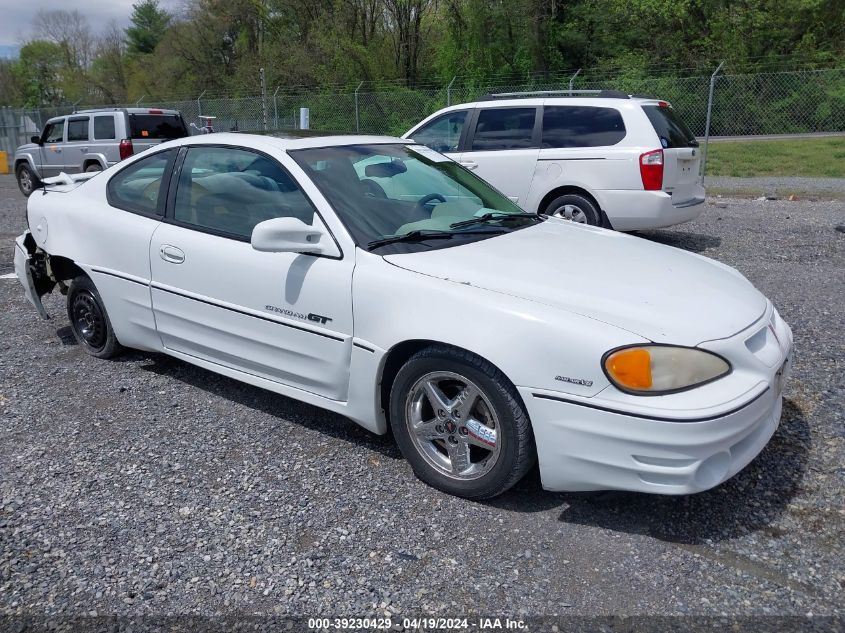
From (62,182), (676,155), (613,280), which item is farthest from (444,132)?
(613,280)

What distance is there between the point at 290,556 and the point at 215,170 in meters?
2.37

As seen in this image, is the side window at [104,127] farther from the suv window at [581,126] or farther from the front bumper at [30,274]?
the front bumper at [30,274]

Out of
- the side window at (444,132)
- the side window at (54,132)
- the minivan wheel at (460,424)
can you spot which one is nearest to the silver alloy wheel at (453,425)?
the minivan wheel at (460,424)

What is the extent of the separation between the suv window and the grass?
9554mm

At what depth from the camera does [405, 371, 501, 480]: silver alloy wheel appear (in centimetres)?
316

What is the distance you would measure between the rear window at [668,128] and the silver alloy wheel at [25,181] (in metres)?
14.0

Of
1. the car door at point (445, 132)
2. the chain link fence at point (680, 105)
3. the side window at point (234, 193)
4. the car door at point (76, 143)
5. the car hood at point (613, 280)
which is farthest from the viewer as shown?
the chain link fence at point (680, 105)

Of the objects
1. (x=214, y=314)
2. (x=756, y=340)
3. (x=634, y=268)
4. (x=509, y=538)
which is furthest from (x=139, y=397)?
(x=756, y=340)

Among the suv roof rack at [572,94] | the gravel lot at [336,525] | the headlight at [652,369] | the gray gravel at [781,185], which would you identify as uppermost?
the suv roof rack at [572,94]

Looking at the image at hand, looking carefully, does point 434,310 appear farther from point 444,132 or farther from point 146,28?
point 146,28

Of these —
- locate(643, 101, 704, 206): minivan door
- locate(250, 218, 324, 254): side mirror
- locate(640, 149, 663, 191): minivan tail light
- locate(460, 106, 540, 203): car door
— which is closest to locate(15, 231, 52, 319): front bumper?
locate(250, 218, 324, 254): side mirror

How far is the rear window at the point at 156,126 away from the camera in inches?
559

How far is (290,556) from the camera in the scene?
2934 mm

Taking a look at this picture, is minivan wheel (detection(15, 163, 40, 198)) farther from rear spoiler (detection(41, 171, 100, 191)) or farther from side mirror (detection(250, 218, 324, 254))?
side mirror (detection(250, 218, 324, 254))
